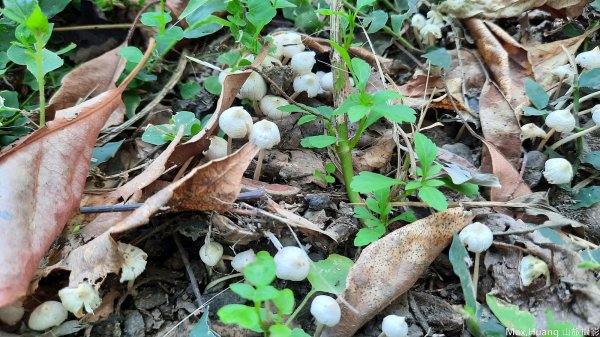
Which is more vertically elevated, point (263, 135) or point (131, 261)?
point (263, 135)

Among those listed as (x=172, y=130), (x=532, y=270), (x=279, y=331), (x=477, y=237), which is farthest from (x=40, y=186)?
(x=532, y=270)

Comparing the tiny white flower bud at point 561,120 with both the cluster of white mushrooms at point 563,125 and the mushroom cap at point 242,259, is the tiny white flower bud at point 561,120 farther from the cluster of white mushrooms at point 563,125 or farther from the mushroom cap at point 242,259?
the mushroom cap at point 242,259

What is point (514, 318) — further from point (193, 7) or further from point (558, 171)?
point (193, 7)

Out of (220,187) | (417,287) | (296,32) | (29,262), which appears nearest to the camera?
(29,262)

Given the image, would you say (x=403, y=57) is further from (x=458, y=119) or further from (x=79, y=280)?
(x=79, y=280)

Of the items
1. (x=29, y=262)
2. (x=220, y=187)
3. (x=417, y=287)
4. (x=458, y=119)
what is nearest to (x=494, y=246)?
(x=417, y=287)
